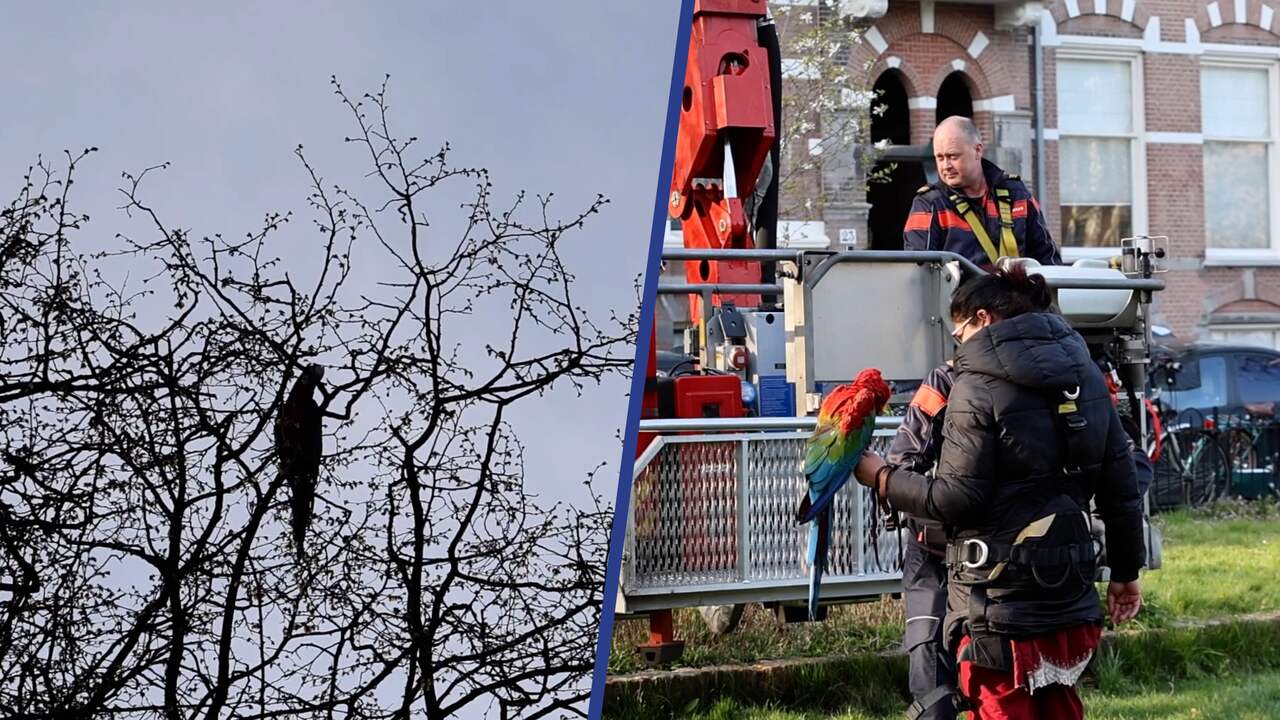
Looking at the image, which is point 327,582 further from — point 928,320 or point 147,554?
point 928,320

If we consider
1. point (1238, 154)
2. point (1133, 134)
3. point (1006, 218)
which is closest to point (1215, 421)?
point (1133, 134)

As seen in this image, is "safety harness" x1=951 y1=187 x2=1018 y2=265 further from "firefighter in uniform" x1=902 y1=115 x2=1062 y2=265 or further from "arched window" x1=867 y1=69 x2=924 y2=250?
"arched window" x1=867 y1=69 x2=924 y2=250

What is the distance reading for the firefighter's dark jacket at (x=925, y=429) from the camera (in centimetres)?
367

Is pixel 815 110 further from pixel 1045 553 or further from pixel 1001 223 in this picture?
pixel 1045 553

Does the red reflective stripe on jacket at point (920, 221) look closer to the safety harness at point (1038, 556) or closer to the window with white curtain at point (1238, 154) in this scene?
the safety harness at point (1038, 556)

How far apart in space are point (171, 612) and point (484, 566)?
0.35 m

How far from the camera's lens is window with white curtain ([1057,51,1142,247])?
17.4 metres

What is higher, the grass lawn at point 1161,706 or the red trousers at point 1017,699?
the red trousers at point 1017,699

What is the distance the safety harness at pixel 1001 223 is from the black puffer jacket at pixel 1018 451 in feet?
6.41

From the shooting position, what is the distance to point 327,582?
1.67 meters

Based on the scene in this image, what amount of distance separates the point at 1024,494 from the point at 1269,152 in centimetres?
1673

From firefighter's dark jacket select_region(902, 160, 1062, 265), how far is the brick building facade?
1133 centimetres

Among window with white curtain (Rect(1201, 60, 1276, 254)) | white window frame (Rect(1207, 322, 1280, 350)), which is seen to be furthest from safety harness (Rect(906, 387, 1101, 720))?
window with white curtain (Rect(1201, 60, 1276, 254))

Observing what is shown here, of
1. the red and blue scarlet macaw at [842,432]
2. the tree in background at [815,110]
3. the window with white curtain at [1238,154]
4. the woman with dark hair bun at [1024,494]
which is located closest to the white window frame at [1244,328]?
the window with white curtain at [1238,154]
